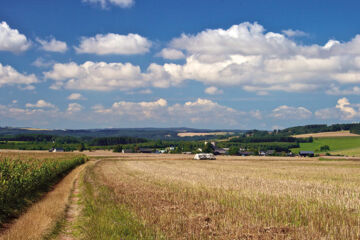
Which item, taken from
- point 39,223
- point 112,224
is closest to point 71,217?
point 39,223

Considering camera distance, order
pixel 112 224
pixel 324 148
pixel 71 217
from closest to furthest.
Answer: pixel 112 224, pixel 71 217, pixel 324 148

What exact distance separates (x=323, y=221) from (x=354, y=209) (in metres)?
3.27

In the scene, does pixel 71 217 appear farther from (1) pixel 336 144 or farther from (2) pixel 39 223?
(1) pixel 336 144

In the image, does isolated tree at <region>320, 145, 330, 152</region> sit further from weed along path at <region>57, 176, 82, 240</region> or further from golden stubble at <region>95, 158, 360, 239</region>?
weed along path at <region>57, 176, 82, 240</region>

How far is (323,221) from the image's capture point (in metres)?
12.6

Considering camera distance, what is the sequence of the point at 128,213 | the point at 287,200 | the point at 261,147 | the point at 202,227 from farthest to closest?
the point at 261,147 < the point at 287,200 < the point at 128,213 < the point at 202,227

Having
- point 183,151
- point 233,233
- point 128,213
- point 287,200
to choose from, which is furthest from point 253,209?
point 183,151

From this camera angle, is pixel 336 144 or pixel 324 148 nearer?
pixel 324 148

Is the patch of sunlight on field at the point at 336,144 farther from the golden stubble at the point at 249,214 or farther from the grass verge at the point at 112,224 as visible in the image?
the grass verge at the point at 112,224

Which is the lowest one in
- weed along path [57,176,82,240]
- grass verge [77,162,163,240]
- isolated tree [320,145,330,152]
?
isolated tree [320,145,330,152]

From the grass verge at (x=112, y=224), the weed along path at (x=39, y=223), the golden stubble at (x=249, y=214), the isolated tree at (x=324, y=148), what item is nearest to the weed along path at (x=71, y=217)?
the weed along path at (x=39, y=223)

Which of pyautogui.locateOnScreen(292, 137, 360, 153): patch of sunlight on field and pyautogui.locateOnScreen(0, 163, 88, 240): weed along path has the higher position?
pyautogui.locateOnScreen(0, 163, 88, 240): weed along path

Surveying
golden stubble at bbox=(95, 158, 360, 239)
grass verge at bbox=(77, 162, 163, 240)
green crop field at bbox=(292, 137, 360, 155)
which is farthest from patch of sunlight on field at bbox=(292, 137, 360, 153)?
grass verge at bbox=(77, 162, 163, 240)

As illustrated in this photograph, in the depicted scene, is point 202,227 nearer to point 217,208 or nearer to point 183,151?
point 217,208
